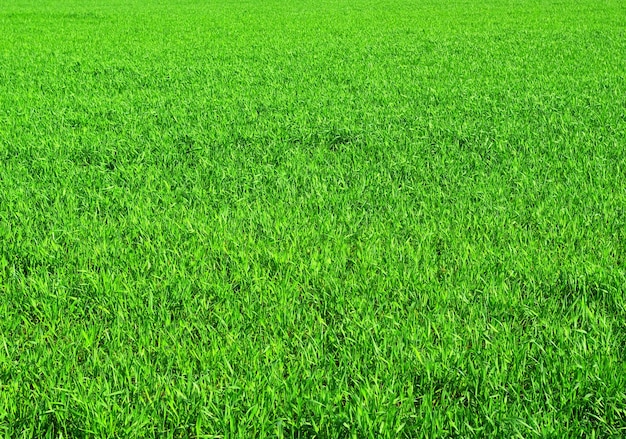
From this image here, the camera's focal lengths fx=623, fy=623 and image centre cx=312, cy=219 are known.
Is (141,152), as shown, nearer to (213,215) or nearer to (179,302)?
(213,215)

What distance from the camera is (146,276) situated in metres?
3.17

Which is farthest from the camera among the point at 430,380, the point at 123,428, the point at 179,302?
the point at 179,302

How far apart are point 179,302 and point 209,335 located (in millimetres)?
341

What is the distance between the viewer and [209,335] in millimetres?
2641

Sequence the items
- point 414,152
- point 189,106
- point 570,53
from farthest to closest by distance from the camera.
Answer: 1. point 570,53
2. point 189,106
3. point 414,152

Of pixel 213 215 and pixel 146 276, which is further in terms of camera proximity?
pixel 213 215

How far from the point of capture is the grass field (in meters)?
2.16

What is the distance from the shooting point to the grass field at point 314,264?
216 cm

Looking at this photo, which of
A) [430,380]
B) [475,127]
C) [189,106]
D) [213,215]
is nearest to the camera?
[430,380]

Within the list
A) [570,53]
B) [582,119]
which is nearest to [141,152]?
[582,119]

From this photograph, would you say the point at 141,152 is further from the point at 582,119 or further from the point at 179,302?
the point at 582,119

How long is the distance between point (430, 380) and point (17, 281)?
83.5 inches

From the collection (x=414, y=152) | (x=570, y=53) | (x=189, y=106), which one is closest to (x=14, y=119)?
(x=189, y=106)

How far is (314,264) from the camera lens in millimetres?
3221
